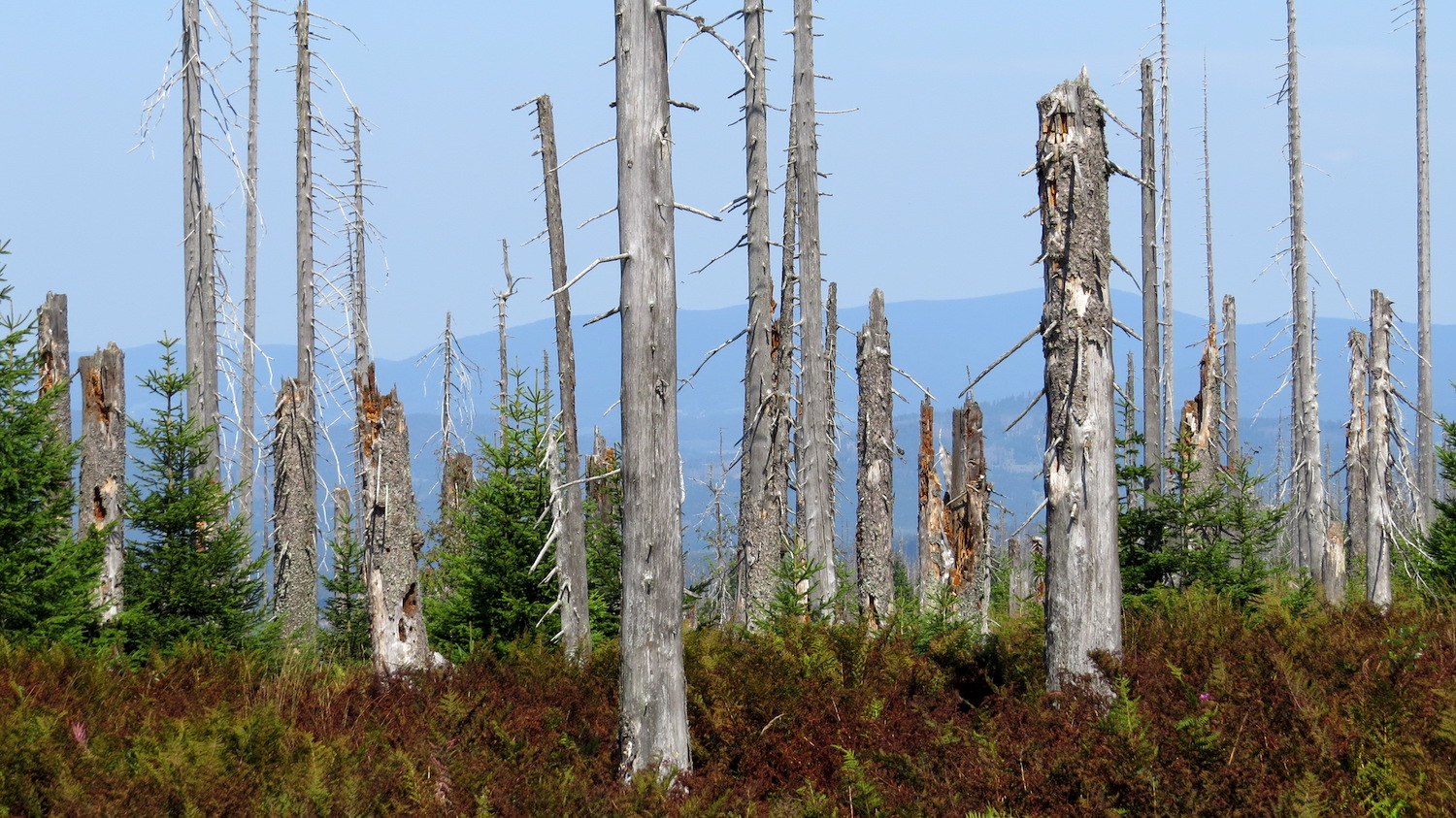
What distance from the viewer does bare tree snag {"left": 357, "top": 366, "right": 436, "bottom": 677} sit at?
12.8m

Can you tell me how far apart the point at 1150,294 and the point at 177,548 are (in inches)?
676

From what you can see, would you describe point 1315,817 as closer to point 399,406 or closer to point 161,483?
point 399,406

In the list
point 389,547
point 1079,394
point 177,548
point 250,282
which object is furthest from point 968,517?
point 250,282

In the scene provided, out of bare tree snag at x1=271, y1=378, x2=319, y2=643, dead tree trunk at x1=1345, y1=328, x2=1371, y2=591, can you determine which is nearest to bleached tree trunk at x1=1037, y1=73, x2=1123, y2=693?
dead tree trunk at x1=1345, y1=328, x2=1371, y2=591

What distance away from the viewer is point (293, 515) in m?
17.8

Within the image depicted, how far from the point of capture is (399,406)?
43.3ft

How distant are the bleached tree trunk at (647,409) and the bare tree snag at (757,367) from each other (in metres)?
7.75

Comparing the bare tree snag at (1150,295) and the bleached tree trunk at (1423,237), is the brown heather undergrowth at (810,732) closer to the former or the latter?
the bare tree snag at (1150,295)

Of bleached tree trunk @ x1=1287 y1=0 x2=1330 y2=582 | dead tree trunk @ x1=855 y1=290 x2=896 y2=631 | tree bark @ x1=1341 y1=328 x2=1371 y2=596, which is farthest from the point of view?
bleached tree trunk @ x1=1287 y1=0 x2=1330 y2=582

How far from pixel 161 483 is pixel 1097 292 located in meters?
11.0

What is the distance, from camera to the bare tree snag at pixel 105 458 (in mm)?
12961

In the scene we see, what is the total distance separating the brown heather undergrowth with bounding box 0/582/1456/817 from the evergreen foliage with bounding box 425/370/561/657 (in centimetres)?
502

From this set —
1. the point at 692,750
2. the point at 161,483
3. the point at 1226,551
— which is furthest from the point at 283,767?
the point at 1226,551

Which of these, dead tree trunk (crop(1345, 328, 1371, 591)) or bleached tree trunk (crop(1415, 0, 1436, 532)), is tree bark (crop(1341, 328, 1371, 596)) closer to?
dead tree trunk (crop(1345, 328, 1371, 591))
